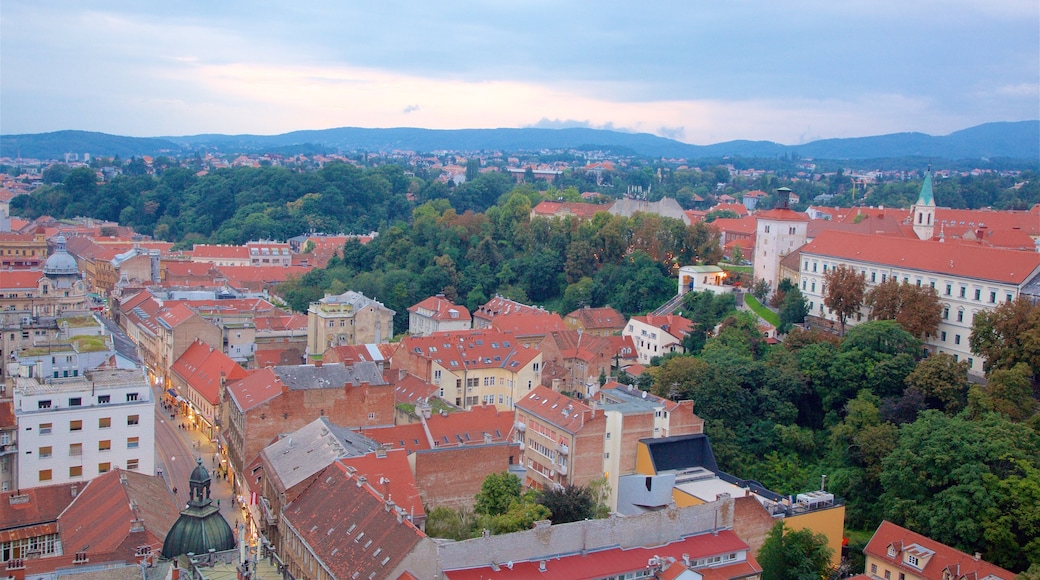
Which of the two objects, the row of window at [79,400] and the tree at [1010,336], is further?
the tree at [1010,336]

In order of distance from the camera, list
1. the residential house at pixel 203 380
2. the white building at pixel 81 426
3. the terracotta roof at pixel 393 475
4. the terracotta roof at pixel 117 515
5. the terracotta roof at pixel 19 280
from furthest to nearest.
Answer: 1. the terracotta roof at pixel 19 280
2. the residential house at pixel 203 380
3. the white building at pixel 81 426
4. the terracotta roof at pixel 393 475
5. the terracotta roof at pixel 117 515

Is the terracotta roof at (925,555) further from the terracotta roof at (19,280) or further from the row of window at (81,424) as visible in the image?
the terracotta roof at (19,280)

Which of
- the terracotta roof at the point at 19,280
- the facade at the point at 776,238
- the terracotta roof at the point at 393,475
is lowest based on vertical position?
the terracotta roof at the point at 393,475

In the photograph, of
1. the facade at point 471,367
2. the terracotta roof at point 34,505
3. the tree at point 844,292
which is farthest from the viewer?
the tree at point 844,292

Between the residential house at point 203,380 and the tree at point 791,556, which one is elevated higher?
the residential house at point 203,380

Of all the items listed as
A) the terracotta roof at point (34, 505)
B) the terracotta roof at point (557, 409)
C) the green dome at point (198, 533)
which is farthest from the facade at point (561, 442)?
the terracotta roof at point (34, 505)

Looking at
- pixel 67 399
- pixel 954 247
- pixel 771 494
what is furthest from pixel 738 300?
pixel 67 399

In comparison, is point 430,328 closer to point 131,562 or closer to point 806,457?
point 806,457
